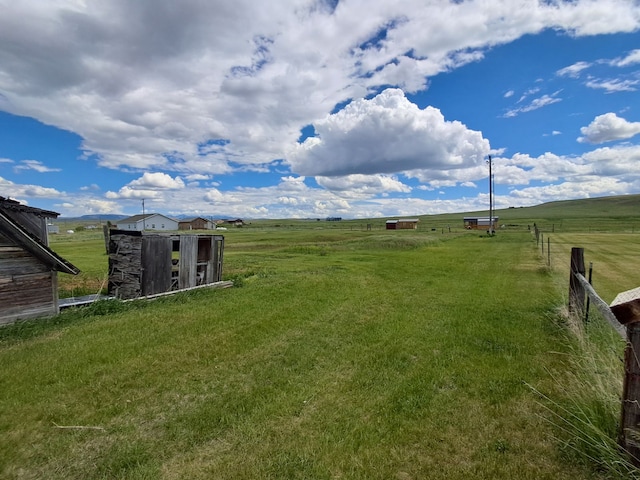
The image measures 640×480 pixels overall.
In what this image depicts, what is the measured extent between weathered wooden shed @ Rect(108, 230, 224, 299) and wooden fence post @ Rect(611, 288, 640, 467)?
538 inches

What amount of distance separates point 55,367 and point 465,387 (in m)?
7.50

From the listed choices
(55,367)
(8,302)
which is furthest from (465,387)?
(8,302)

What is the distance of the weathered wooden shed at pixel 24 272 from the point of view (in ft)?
31.1

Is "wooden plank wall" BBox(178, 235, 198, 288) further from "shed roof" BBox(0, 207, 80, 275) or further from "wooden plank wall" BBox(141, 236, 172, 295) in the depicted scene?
"shed roof" BBox(0, 207, 80, 275)

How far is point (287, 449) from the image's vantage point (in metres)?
4.39

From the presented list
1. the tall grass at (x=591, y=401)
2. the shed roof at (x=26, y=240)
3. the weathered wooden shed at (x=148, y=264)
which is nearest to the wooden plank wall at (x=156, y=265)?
the weathered wooden shed at (x=148, y=264)

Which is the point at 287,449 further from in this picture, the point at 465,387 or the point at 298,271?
the point at 298,271

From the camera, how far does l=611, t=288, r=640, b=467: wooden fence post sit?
3.24m

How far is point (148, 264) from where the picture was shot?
13.7 metres

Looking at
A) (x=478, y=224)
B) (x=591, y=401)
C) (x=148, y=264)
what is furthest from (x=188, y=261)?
(x=478, y=224)

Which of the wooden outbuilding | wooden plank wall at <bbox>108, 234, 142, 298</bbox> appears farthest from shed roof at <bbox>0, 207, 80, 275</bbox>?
the wooden outbuilding

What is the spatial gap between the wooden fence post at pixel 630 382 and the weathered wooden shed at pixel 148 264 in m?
13.7

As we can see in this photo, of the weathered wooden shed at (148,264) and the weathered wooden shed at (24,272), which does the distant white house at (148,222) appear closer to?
the weathered wooden shed at (148,264)

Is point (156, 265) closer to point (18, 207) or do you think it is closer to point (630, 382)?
point (18, 207)
